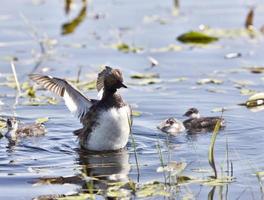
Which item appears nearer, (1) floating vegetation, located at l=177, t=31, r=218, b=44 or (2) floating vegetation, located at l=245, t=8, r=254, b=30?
(1) floating vegetation, located at l=177, t=31, r=218, b=44

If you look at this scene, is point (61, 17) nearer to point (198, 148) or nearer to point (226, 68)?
point (226, 68)

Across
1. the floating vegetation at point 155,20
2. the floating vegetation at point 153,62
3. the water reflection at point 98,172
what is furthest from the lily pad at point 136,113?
the floating vegetation at point 155,20

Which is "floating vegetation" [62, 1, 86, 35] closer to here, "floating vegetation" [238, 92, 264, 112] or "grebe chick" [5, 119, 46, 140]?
"floating vegetation" [238, 92, 264, 112]

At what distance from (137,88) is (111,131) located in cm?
331

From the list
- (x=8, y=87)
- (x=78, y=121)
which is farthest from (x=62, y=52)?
(x=78, y=121)

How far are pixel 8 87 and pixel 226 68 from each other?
370 cm

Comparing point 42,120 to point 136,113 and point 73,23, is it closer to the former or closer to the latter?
point 136,113

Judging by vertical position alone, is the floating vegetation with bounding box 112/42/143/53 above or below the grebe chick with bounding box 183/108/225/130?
above

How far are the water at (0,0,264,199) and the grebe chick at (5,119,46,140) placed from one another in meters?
0.10

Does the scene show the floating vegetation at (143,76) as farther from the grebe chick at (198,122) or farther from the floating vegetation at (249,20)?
the floating vegetation at (249,20)

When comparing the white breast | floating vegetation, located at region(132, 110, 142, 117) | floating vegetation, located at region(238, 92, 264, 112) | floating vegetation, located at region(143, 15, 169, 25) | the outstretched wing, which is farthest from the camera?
floating vegetation, located at region(143, 15, 169, 25)

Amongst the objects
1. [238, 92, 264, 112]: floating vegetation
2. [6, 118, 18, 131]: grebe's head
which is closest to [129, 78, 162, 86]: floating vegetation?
[238, 92, 264, 112]: floating vegetation

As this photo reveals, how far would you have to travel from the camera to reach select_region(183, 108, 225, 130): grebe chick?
511 inches

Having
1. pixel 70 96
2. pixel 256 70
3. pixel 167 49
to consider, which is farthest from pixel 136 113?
pixel 167 49
